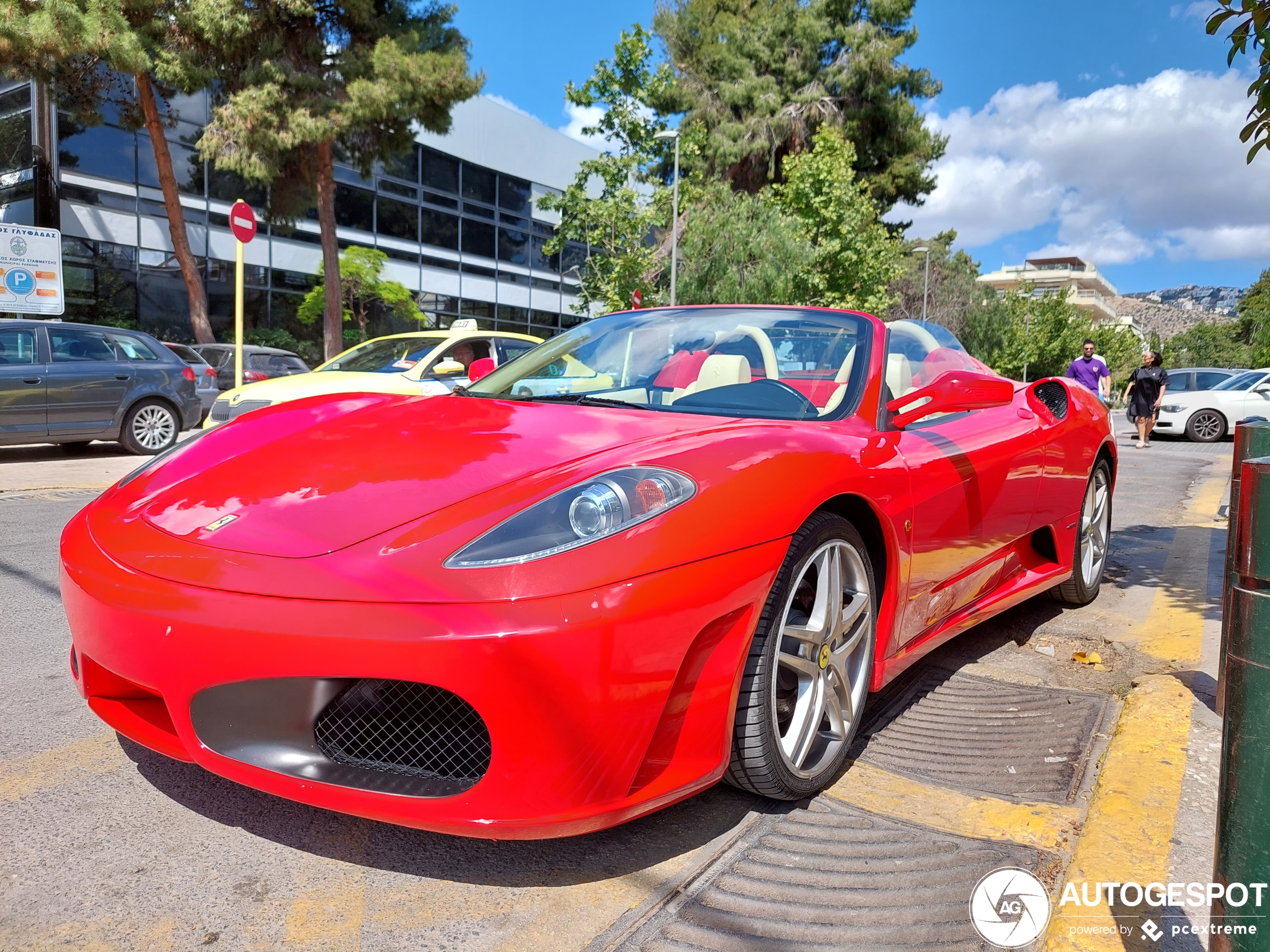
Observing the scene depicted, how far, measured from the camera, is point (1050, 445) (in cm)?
363

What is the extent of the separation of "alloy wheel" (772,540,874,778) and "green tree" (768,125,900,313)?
23.8 metres

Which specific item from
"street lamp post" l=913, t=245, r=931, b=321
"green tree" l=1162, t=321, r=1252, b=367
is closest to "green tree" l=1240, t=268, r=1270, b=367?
"green tree" l=1162, t=321, r=1252, b=367

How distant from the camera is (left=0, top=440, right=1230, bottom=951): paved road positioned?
5.63ft

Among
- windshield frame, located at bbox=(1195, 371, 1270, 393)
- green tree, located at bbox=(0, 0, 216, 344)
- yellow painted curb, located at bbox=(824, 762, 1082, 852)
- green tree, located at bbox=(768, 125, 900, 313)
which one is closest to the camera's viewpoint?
yellow painted curb, located at bbox=(824, 762, 1082, 852)

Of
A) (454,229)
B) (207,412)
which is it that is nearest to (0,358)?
(207,412)

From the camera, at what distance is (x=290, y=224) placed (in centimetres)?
2208

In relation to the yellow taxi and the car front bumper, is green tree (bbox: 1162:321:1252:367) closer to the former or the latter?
the yellow taxi

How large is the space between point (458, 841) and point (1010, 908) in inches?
45.2

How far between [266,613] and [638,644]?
681mm

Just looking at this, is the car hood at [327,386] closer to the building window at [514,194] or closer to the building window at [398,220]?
the building window at [398,220]

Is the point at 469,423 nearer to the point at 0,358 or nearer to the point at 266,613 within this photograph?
the point at 266,613

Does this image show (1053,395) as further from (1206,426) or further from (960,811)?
(1206,426)

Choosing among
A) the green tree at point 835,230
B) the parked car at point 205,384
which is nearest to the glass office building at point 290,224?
the green tree at point 835,230

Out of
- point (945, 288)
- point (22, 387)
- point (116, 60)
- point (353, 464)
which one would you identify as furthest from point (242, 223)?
point (945, 288)
